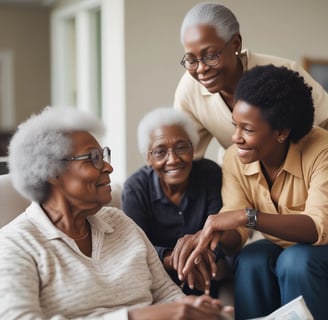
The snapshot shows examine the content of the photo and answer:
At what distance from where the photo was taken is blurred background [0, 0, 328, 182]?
4754 millimetres

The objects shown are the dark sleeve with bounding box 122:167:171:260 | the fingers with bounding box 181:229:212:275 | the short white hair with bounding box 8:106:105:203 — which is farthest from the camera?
the dark sleeve with bounding box 122:167:171:260

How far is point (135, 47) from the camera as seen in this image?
474 centimetres

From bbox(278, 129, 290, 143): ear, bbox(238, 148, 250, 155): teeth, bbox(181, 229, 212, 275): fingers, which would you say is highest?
bbox(278, 129, 290, 143): ear

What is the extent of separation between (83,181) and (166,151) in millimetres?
591

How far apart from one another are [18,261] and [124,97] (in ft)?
11.0

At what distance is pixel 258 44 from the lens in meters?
5.23

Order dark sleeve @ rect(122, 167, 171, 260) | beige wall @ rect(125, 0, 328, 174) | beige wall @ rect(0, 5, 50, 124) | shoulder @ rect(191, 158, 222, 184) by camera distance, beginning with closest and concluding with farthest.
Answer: dark sleeve @ rect(122, 167, 171, 260)
shoulder @ rect(191, 158, 222, 184)
beige wall @ rect(125, 0, 328, 174)
beige wall @ rect(0, 5, 50, 124)

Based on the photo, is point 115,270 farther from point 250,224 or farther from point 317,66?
point 317,66

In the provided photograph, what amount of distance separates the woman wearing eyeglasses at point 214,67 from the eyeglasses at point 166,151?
7.9 inches

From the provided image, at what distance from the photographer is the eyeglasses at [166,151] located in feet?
7.27

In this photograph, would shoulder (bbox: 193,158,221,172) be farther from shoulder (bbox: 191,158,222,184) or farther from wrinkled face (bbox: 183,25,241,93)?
wrinkled face (bbox: 183,25,241,93)

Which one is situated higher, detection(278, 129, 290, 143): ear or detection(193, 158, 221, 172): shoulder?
detection(278, 129, 290, 143): ear

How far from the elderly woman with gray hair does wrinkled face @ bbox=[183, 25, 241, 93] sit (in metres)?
0.62

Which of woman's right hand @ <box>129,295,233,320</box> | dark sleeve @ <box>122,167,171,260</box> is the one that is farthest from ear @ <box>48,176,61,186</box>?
dark sleeve @ <box>122,167,171,260</box>
